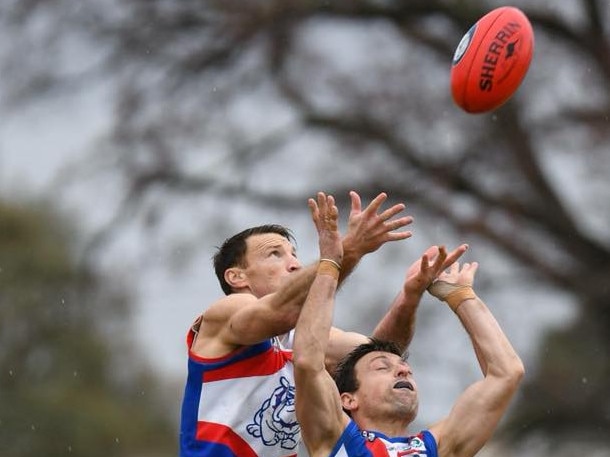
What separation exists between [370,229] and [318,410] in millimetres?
901

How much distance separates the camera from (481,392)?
9867 mm

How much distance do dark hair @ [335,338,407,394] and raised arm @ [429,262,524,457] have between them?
1.53 ft

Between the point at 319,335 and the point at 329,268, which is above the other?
the point at 329,268

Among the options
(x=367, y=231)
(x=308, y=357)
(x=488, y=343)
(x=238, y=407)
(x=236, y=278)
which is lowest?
(x=238, y=407)

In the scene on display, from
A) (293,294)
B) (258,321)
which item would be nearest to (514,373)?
(293,294)

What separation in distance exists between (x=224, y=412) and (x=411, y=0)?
13337 mm

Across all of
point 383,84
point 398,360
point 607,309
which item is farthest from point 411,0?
point 398,360

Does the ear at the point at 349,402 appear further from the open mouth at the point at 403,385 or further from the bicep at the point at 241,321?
the bicep at the point at 241,321

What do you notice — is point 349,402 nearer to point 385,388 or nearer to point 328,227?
point 385,388

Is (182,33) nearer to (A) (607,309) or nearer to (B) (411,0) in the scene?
(B) (411,0)

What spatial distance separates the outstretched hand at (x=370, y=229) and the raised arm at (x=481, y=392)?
25.4 inches

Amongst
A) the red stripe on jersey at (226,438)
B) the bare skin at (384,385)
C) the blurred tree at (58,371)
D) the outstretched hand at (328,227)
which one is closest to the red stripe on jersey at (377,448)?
the bare skin at (384,385)

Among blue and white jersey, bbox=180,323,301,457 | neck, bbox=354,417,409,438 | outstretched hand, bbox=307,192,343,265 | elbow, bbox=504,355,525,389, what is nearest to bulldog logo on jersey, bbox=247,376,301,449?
blue and white jersey, bbox=180,323,301,457

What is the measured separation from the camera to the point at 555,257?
2262 cm
